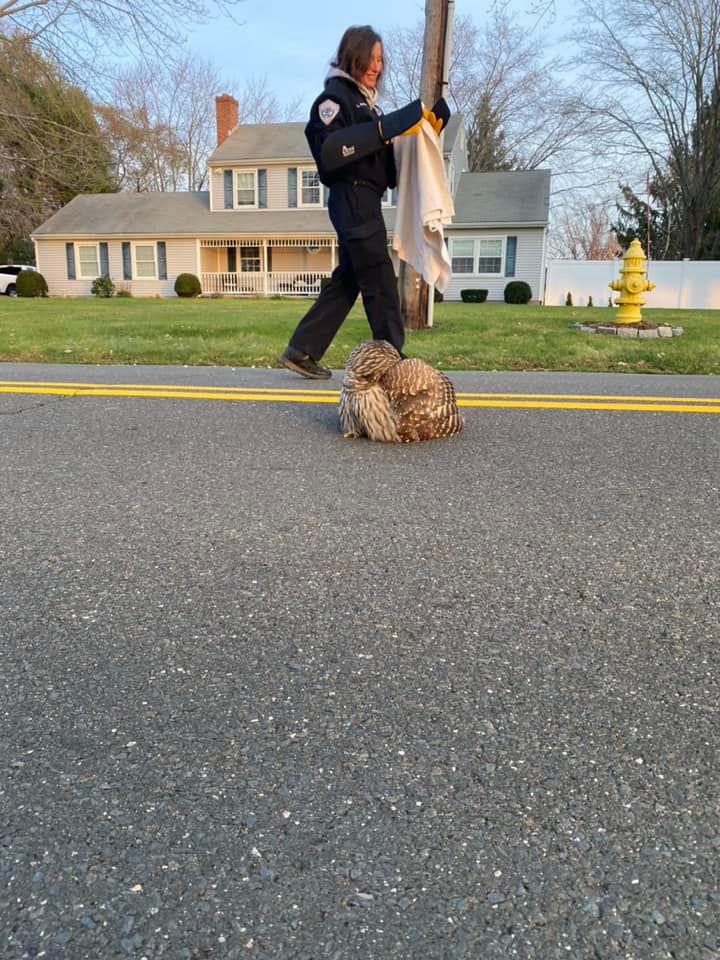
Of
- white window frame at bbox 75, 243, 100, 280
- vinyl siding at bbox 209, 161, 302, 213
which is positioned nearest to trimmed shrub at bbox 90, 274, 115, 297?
white window frame at bbox 75, 243, 100, 280

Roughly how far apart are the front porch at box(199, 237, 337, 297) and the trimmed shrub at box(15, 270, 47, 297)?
6.81 meters

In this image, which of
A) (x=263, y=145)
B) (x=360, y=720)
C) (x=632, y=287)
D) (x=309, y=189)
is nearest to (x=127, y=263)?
(x=263, y=145)

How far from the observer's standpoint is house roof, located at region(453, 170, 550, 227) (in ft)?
94.4

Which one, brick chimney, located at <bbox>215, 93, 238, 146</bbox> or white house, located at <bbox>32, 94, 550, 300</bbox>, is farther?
brick chimney, located at <bbox>215, 93, 238, 146</bbox>

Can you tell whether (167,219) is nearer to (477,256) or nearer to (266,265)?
(266,265)

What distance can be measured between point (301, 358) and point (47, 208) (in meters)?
39.8

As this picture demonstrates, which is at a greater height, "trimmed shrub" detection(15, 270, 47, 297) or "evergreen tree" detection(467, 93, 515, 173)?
"evergreen tree" detection(467, 93, 515, 173)

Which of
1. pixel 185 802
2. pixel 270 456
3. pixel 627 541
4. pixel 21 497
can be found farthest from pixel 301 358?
pixel 185 802

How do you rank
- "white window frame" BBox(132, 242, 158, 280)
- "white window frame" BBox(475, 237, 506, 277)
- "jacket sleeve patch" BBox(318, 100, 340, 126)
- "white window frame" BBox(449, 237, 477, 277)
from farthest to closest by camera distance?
1. "white window frame" BBox(132, 242, 158, 280)
2. "white window frame" BBox(449, 237, 477, 277)
3. "white window frame" BBox(475, 237, 506, 277)
4. "jacket sleeve patch" BBox(318, 100, 340, 126)

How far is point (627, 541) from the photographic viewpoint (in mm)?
2514

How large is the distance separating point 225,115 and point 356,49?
33.1 metres

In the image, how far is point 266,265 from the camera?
103 ft

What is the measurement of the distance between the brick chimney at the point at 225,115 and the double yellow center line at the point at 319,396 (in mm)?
31667

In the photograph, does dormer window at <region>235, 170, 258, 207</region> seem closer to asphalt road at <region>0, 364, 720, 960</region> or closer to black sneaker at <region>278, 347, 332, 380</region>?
black sneaker at <region>278, 347, 332, 380</region>
